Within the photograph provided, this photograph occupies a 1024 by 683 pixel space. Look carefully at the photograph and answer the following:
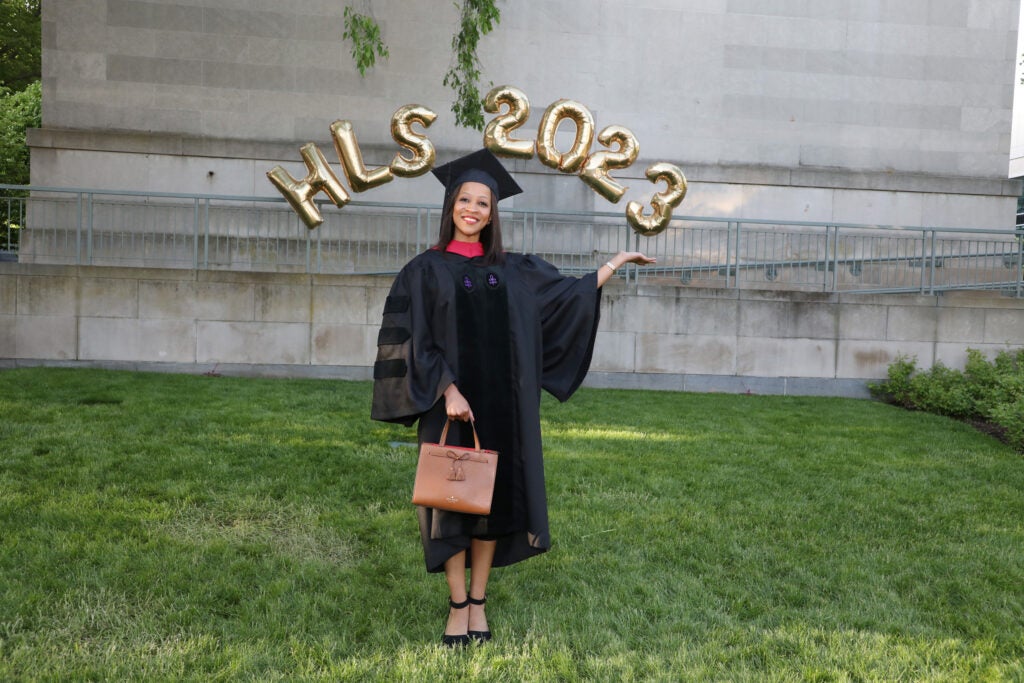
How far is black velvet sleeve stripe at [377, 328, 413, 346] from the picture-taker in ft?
12.1

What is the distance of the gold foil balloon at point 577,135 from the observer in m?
10.1

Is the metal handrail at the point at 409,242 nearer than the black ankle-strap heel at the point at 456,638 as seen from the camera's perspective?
No

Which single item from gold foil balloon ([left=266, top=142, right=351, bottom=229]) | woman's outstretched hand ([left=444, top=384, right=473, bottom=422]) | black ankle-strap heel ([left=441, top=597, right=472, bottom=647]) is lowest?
black ankle-strap heel ([left=441, top=597, right=472, bottom=647])

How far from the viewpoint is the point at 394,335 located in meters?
3.70

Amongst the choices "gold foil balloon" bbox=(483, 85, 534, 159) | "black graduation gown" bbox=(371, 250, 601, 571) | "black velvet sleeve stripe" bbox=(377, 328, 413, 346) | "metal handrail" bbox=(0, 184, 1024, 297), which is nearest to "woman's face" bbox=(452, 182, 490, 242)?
"black graduation gown" bbox=(371, 250, 601, 571)

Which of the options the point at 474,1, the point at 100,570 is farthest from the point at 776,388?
the point at 100,570

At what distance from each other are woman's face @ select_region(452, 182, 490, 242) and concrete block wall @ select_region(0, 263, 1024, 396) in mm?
7903

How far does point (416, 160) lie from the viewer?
10789 millimetres

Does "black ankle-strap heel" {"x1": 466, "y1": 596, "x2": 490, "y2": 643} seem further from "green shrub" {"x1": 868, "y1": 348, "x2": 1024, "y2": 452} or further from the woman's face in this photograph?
"green shrub" {"x1": 868, "y1": 348, "x2": 1024, "y2": 452}

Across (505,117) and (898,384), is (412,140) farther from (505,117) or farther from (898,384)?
(898,384)

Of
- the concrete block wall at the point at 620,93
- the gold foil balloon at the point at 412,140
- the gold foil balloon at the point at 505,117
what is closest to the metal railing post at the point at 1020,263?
the concrete block wall at the point at 620,93

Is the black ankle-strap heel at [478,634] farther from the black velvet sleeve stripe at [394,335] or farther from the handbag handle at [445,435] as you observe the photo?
the black velvet sleeve stripe at [394,335]

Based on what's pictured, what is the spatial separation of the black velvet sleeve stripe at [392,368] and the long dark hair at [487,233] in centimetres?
57

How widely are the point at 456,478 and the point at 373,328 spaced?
27.4ft
